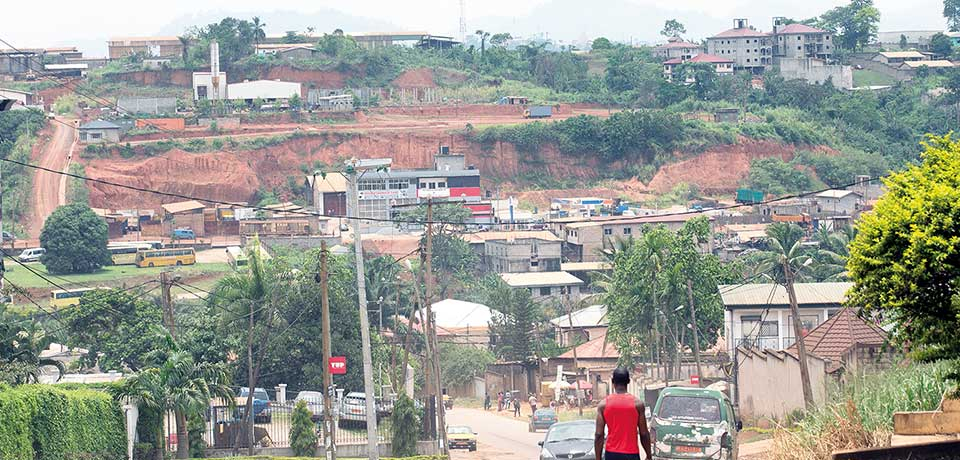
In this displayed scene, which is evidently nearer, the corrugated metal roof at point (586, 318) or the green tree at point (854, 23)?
the corrugated metal roof at point (586, 318)

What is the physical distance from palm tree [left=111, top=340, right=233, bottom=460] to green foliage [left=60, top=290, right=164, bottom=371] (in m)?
19.5

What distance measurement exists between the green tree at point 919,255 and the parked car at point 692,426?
405 centimetres

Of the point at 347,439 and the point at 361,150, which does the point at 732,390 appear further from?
the point at 361,150

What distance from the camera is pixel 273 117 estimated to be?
423 feet

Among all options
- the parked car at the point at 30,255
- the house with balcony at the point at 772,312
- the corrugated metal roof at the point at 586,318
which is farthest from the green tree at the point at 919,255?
the parked car at the point at 30,255

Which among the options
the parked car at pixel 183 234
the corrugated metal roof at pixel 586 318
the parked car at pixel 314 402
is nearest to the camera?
the parked car at pixel 314 402

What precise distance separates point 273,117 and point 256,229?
3122 cm

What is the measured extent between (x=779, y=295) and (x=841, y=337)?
43.9 feet

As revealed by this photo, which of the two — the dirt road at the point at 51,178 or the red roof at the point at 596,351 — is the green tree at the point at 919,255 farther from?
the dirt road at the point at 51,178

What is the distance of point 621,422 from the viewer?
13.5m

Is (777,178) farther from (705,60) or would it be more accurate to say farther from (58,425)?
(58,425)

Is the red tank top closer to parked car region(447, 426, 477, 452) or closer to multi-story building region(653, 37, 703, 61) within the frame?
parked car region(447, 426, 477, 452)

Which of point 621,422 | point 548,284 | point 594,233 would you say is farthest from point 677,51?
point 621,422

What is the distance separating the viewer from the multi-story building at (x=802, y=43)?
152 m
